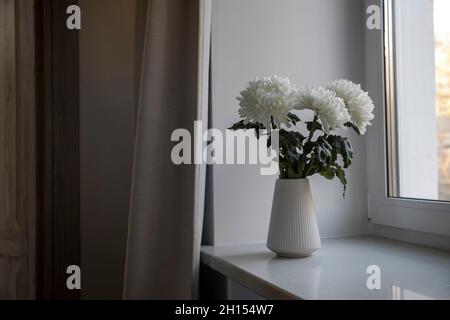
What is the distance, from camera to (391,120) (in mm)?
1288

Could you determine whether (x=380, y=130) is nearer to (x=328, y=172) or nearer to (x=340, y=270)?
(x=328, y=172)

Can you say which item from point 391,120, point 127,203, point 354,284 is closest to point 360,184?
point 391,120

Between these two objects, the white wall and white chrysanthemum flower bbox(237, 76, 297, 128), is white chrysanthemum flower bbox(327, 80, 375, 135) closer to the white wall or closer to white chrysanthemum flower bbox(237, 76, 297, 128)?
white chrysanthemum flower bbox(237, 76, 297, 128)

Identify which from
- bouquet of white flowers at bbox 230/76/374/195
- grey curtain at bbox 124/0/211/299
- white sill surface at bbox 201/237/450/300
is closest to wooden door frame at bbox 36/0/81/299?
grey curtain at bbox 124/0/211/299

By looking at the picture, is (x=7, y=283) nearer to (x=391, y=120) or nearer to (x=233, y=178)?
(x=233, y=178)

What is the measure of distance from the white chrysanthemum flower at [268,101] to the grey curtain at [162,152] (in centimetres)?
20

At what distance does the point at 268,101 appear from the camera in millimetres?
931

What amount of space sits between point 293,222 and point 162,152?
41 centimetres

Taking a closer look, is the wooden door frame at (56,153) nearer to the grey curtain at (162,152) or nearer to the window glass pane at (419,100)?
the grey curtain at (162,152)

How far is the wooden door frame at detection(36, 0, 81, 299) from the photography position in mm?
1689

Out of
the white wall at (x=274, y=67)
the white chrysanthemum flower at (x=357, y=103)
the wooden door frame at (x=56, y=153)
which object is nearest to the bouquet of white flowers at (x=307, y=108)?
the white chrysanthemum flower at (x=357, y=103)

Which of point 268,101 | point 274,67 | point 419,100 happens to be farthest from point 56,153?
point 419,100

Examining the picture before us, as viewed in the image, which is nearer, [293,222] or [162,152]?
[293,222]
